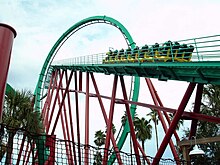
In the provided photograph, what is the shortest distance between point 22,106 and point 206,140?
18.5 ft

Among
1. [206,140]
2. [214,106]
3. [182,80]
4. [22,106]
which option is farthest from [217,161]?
[22,106]

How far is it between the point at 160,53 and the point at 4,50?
23.7ft

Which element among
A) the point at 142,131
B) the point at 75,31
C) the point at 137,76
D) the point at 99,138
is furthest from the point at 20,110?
the point at 99,138

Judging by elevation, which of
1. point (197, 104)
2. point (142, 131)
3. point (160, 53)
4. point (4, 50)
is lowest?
point (4, 50)

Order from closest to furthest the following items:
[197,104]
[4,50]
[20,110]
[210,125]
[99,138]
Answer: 1. [4,50]
2. [197,104]
3. [20,110]
4. [210,125]
5. [99,138]

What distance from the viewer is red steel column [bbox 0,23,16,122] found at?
5.00ft

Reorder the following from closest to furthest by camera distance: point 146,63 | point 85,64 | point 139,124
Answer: point 146,63
point 85,64
point 139,124

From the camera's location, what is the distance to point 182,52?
7.72m

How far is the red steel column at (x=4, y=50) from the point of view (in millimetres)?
1525

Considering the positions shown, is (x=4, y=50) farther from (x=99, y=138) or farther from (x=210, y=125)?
(x=99, y=138)

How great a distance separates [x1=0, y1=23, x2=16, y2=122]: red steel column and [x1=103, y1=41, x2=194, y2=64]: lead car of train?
597 centimetres

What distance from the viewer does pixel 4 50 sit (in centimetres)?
156

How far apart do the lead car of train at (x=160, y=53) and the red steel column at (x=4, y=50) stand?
5971 millimetres

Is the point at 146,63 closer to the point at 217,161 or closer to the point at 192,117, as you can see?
the point at 192,117
